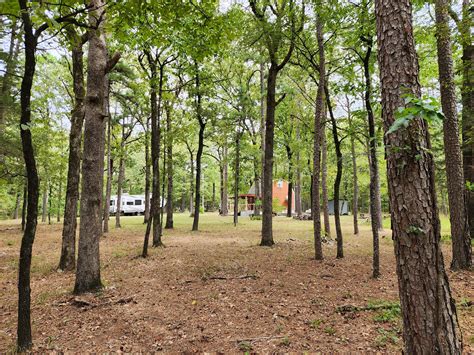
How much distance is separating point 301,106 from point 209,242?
1394 cm

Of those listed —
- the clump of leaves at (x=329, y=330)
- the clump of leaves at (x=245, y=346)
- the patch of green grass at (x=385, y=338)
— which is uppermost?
the patch of green grass at (x=385, y=338)

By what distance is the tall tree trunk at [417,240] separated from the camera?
7.42 ft

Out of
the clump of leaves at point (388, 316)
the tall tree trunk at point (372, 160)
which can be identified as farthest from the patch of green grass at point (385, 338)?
the tall tree trunk at point (372, 160)

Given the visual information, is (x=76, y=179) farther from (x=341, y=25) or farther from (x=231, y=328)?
(x=341, y=25)

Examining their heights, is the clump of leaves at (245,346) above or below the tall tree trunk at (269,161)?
below

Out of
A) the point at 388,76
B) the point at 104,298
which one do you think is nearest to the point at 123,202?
the point at 104,298

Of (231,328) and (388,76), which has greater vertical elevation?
(388,76)

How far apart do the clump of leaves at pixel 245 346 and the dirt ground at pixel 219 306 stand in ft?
0.05

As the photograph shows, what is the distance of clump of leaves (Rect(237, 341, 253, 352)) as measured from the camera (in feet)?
11.0

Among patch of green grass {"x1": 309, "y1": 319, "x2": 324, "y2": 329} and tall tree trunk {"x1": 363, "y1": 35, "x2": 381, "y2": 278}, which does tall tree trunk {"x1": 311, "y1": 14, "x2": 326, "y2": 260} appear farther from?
patch of green grass {"x1": 309, "y1": 319, "x2": 324, "y2": 329}

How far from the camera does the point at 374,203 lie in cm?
631

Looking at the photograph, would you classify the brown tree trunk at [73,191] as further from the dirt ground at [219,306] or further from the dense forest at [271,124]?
the dirt ground at [219,306]

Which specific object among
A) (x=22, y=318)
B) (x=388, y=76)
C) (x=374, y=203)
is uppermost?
(x=388, y=76)

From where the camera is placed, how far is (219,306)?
4.67 meters
